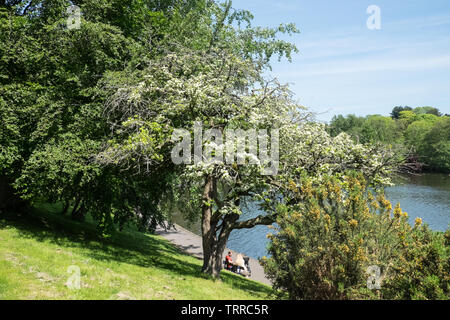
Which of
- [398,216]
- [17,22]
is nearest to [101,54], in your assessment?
[17,22]

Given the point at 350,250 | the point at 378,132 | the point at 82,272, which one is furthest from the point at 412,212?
the point at 378,132

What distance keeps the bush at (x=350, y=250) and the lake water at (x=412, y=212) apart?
24.8ft

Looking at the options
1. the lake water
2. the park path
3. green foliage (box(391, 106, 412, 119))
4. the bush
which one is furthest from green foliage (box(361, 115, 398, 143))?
green foliage (box(391, 106, 412, 119))

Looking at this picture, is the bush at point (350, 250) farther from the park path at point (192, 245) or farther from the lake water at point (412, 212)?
the park path at point (192, 245)

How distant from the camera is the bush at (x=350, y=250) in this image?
214 inches

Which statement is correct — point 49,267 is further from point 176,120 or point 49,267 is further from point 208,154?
point 176,120

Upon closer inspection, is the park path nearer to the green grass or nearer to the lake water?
the lake water

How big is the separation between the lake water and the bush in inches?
298

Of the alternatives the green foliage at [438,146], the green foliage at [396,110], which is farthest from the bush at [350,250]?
the green foliage at [396,110]

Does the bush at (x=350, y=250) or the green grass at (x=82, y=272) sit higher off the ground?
the bush at (x=350, y=250)

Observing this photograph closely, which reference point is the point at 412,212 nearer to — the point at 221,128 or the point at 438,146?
the point at 221,128

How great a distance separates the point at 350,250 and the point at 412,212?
33338mm

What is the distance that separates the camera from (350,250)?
618cm
